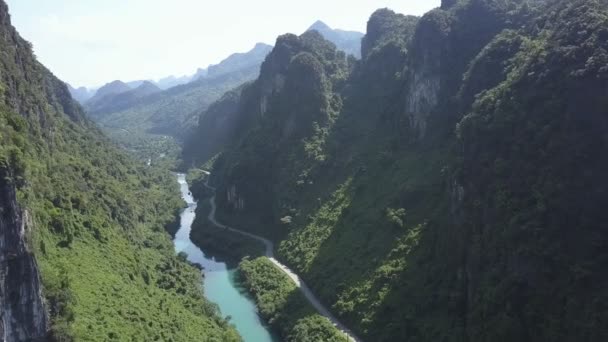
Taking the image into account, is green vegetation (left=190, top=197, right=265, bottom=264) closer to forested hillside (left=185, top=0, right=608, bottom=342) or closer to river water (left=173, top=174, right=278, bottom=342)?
river water (left=173, top=174, right=278, bottom=342)

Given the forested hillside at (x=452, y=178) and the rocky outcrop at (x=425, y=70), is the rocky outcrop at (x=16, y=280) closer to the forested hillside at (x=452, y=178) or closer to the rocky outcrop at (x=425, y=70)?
the forested hillside at (x=452, y=178)

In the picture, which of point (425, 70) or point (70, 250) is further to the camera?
point (425, 70)

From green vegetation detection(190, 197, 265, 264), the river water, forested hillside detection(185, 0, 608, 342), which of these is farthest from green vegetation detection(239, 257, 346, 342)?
green vegetation detection(190, 197, 265, 264)

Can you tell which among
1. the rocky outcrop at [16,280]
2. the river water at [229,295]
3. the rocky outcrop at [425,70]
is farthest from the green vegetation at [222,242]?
the rocky outcrop at [16,280]

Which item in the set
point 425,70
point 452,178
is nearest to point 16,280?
point 452,178

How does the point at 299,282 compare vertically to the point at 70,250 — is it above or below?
below

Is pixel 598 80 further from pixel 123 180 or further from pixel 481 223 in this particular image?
pixel 123 180

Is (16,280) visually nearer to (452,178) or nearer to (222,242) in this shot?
(452,178)
